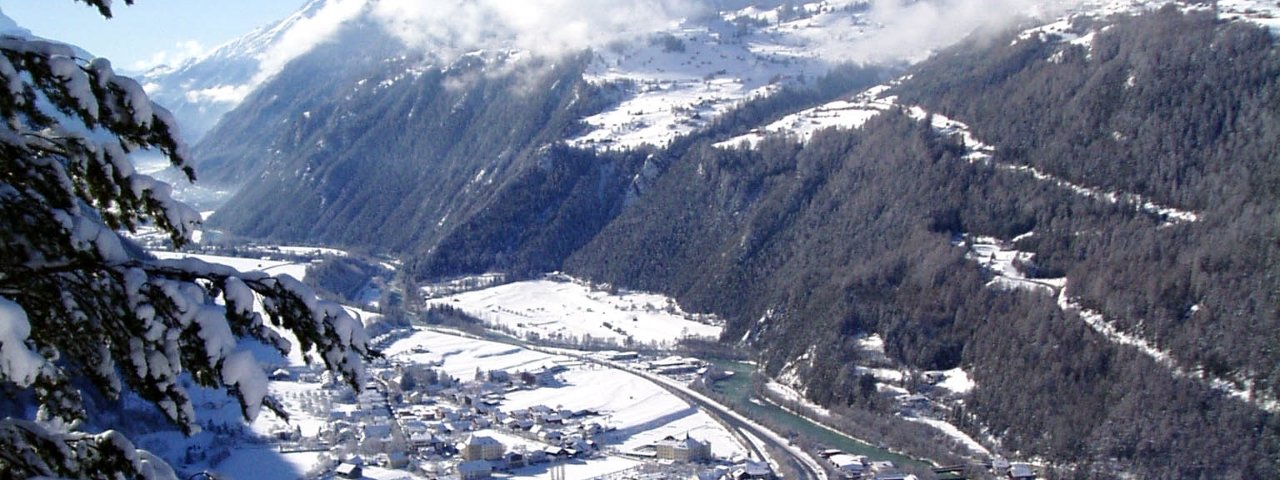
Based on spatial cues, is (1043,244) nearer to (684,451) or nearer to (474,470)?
(684,451)

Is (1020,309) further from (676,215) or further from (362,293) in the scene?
(362,293)

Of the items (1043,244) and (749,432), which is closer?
(749,432)

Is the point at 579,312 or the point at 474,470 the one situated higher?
the point at 474,470

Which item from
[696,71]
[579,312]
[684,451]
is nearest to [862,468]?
[684,451]

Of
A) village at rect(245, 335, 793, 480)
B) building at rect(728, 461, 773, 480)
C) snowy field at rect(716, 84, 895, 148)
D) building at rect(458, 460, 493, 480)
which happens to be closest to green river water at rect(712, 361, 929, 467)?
village at rect(245, 335, 793, 480)

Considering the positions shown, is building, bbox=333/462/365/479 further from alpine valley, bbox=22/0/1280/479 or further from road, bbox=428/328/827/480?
alpine valley, bbox=22/0/1280/479
